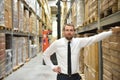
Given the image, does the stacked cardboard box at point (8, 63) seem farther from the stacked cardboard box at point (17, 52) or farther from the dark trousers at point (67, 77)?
the dark trousers at point (67, 77)

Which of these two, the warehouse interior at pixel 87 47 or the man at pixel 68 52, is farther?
the warehouse interior at pixel 87 47

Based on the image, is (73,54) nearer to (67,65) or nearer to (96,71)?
(67,65)

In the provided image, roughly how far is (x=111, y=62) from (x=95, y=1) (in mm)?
1633

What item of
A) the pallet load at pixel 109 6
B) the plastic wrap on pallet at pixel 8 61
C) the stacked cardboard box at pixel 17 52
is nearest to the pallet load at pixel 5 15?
the plastic wrap on pallet at pixel 8 61

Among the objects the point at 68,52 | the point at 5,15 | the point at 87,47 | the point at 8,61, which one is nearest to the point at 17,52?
the point at 8,61

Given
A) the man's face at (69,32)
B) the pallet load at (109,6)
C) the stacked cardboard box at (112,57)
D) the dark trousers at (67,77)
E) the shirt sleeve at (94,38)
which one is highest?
the pallet load at (109,6)

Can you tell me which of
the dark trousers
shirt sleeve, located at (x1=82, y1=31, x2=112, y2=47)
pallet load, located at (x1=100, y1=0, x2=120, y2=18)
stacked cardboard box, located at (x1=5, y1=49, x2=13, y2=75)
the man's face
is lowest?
stacked cardboard box, located at (x1=5, y1=49, x2=13, y2=75)

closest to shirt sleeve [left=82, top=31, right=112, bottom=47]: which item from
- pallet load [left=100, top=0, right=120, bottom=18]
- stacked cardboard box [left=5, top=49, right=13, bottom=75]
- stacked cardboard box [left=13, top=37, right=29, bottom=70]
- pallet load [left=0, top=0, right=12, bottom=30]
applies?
pallet load [left=100, top=0, right=120, bottom=18]

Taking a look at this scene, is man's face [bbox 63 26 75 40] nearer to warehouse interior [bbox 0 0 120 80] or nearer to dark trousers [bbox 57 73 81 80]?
dark trousers [bbox 57 73 81 80]

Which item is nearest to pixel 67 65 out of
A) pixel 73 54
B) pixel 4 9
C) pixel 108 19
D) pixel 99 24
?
pixel 73 54

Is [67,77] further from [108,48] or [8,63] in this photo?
[8,63]

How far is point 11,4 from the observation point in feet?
26.6

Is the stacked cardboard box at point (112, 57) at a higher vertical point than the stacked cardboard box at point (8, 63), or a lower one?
higher

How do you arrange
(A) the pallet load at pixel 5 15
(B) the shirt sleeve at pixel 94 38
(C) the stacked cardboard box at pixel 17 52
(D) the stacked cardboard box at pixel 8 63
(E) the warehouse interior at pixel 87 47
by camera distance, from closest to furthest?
(B) the shirt sleeve at pixel 94 38, (E) the warehouse interior at pixel 87 47, (A) the pallet load at pixel 5 15, (D) the stacked cardboard box at pixel 8 63, (C) the stacked cardboard box at pixel 17 52
